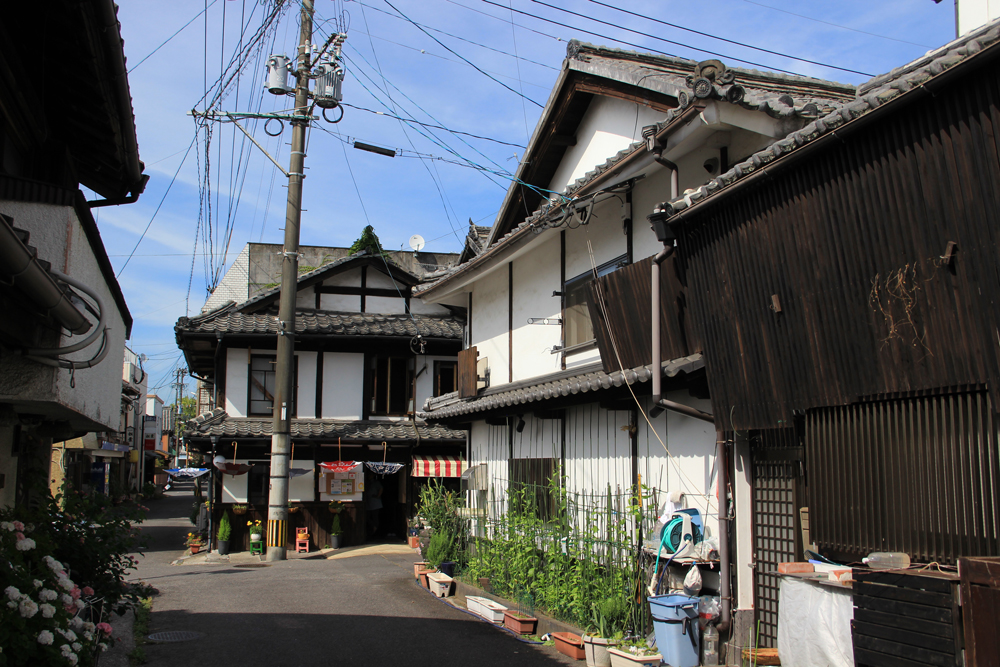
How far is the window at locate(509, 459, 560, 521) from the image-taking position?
41.0ft

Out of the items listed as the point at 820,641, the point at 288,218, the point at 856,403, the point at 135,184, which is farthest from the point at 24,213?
the point at 288,218

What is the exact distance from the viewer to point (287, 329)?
2033 centimetres

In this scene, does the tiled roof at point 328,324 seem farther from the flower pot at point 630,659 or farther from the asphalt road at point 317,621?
the flower pot at point 630,659

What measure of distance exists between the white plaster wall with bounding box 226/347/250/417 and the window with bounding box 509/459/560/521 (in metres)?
12.6

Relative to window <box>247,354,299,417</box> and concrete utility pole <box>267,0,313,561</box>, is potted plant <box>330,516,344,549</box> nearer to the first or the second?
concrete utility pole <box>267,0,313,561</box>

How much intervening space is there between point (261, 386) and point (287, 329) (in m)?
4.48

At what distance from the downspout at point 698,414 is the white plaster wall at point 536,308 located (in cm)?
445

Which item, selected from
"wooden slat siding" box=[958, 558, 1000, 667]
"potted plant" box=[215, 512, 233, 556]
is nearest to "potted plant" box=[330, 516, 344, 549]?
"potted plant" box=[215, 512, 233, 556]

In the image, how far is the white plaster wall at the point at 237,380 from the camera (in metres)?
23.6

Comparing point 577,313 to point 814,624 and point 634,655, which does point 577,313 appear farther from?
point 814,624

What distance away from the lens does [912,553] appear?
5.80 meters

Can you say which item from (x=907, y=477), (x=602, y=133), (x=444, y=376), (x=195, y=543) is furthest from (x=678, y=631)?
(x=444, y=376)

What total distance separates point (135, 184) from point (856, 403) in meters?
7.76

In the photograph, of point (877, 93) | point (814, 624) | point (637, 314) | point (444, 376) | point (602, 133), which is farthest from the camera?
point (444, 376)
